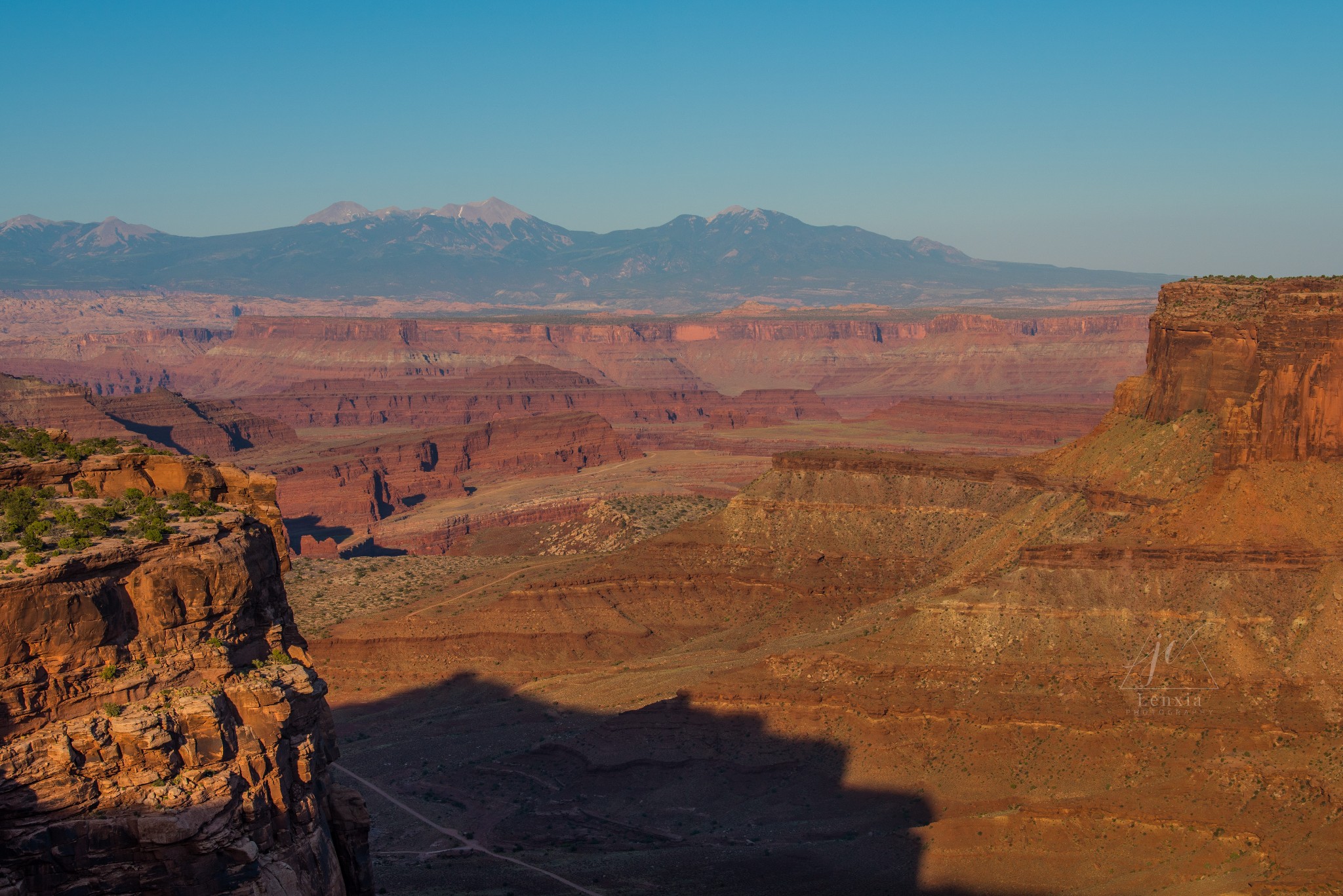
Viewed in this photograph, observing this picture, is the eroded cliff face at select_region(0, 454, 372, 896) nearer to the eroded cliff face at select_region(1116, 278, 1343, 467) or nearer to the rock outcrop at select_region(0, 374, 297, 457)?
the eroded cliff face at select_region(1116, 278, 1343, 467)

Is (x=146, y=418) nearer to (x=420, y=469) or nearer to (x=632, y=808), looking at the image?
(x=420, y=469)

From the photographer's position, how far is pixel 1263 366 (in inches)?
1999

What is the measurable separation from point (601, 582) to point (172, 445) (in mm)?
97345

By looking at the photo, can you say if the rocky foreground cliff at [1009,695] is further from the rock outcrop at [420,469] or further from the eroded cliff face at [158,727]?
the rock outcrop at [420,469]

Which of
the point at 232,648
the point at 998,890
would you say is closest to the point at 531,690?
the point at 998,890

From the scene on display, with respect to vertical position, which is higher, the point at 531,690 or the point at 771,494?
the point at 771,494

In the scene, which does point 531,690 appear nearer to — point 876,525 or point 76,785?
point 876,525

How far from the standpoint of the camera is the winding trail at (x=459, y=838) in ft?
116

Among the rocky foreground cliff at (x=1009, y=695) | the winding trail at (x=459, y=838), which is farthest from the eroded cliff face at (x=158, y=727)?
the rocky foreground cliff at (x=1009, y=695)

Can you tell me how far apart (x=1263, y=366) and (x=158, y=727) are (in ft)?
147

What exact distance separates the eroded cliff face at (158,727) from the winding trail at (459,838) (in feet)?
42.5

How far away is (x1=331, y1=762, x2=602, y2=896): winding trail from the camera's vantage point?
35.3 m

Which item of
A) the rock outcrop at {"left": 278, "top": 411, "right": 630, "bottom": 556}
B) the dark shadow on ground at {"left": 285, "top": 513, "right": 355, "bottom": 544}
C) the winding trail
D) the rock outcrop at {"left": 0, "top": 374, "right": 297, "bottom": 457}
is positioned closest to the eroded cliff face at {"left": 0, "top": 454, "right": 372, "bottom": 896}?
the winding trail

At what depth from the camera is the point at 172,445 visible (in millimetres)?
150000
